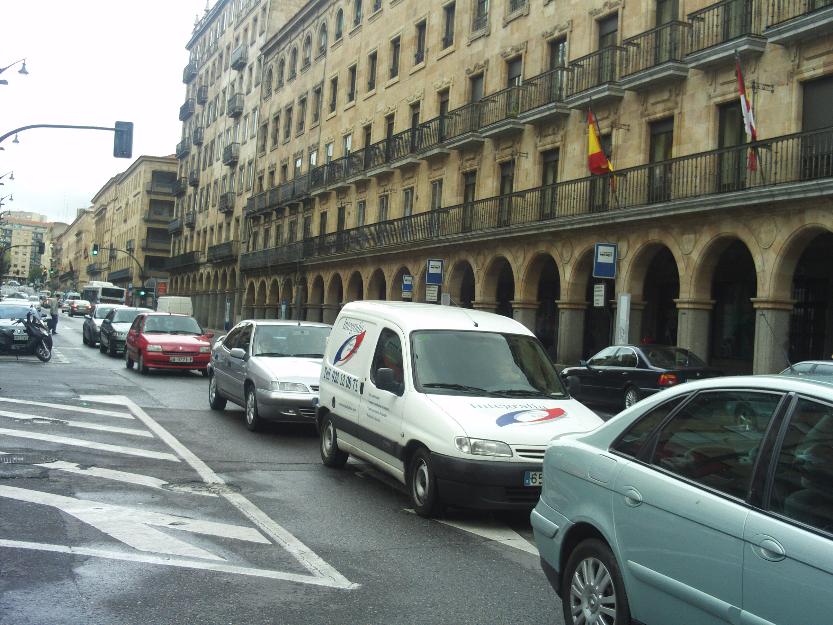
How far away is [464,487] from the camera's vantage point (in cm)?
762

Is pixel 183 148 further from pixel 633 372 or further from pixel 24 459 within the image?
pixel 24 459

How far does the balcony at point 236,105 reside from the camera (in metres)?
67.4

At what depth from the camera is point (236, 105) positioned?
67.7 metres

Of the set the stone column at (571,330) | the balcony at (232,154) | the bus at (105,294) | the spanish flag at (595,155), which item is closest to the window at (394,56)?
the spanish flag at (595,155)

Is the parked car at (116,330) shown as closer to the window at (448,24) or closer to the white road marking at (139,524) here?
the window at (448,24)

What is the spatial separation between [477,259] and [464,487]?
82.7 ft

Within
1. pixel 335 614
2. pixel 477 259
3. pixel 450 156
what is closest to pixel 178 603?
pixel 335 614

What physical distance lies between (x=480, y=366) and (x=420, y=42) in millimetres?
33083

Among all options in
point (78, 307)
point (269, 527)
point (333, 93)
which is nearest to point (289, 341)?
point (269, 527)

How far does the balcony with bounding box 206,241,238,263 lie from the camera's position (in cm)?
6488

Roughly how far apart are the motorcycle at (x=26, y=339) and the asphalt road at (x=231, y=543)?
1441 cm

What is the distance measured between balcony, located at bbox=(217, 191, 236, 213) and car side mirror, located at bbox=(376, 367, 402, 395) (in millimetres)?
60157

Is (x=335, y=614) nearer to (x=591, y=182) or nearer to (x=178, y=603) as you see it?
(x=178, y=603)

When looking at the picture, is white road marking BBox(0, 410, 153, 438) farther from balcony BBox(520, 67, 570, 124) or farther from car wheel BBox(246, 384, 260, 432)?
balcony BBox(520, 67, 570, 124)
